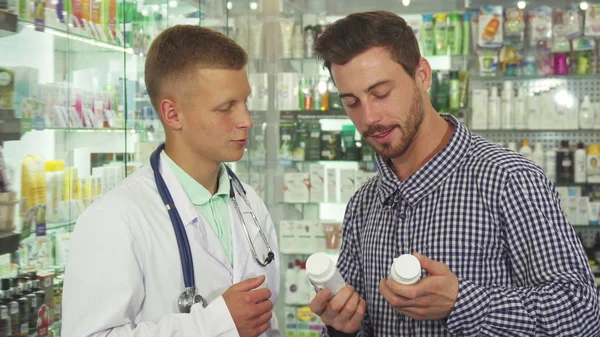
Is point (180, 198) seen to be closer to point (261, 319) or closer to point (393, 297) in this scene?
point (261, 319)

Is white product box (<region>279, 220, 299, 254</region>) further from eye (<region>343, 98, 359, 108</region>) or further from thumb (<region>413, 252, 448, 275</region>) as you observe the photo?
thumb (<region>413, 252, 448, 275</region>)

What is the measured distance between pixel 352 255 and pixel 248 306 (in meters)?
0.40

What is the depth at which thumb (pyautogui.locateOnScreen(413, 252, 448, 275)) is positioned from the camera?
1526mm

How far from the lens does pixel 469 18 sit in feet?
17.5

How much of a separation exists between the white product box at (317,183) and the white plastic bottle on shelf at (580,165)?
6.25 feet

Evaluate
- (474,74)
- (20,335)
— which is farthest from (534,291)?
(474,74)

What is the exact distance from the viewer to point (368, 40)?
1853mm

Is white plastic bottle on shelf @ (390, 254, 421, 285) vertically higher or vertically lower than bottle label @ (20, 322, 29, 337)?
higher

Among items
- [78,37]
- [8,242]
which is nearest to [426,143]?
[8,242]

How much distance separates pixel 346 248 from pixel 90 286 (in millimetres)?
736

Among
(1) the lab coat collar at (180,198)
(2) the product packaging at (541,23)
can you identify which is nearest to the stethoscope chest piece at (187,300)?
(1) the lab coat collar at (180,198)

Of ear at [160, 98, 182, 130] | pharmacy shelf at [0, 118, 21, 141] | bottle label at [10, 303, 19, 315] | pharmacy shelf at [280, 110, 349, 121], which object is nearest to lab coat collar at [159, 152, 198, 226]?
ear at [160, 98, 182, 130]

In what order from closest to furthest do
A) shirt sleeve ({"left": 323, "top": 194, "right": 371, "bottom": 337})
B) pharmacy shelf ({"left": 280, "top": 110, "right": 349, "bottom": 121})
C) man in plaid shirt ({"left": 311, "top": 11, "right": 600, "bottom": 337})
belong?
man in plaid shirt ({"left": 311, "top": 11, "right": 600, "bottom": 337}), shirt sleeve ({"left": 323, "top": 194, "right": 371, "bottom": 337}), pharmacy shelf ({"left": 280, "top": 110, "right": 349, "bottom": 121})

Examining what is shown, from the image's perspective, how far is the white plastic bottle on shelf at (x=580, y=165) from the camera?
5242mm
